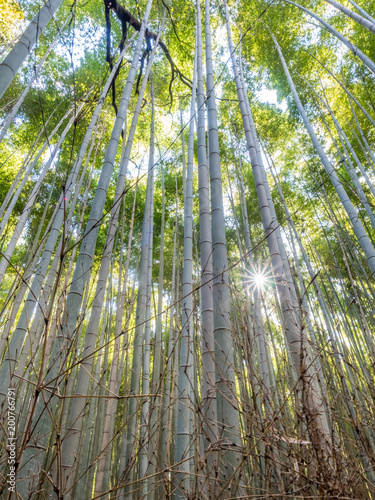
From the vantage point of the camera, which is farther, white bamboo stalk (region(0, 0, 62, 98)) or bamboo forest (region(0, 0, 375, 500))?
bamboo forest (region(0, 0, 375, 500))

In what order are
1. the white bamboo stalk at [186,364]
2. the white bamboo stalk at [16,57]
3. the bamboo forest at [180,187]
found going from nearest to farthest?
the white bamboo stalk at [16,57] < the white bamboo stalk at [186,364] < the bamboo forest at [180,187]

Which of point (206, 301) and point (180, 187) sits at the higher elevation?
point (180, 187)

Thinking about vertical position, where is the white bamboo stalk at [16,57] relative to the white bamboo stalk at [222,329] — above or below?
above

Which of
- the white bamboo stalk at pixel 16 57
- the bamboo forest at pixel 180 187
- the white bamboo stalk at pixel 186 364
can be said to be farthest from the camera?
the bamboo forest at pixel 180 187

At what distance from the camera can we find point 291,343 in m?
1.67

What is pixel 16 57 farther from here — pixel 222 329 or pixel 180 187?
pixel 180 187

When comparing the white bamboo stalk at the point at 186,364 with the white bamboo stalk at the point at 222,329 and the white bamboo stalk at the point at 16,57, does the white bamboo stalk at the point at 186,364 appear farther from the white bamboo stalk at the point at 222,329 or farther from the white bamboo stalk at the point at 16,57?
the white bamboo stalk at the point at 16,57

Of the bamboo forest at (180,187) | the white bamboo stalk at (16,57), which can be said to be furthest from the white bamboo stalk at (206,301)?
the white bamboo stalk at (16,57)

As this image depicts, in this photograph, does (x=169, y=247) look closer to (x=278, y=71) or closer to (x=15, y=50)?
(x=278, y=71)

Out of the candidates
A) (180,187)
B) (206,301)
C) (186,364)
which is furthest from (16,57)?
(180,187)

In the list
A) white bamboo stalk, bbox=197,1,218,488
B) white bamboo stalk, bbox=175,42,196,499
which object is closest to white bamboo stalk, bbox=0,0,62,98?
white bamboo stalk, bbox=175,42,196,499

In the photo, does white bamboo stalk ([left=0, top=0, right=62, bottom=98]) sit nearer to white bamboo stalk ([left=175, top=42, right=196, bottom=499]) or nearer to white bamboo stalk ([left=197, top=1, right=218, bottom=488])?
white bamboo stalk ([left=175, top=42, right=196, bottom=499])

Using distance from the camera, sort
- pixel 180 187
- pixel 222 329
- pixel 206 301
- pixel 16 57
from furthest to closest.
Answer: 1. pixel 180 187
2. pixel 206 301
3. pixel 222 329
4. pixel 16 57

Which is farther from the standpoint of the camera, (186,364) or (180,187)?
(180,187)
